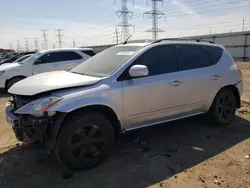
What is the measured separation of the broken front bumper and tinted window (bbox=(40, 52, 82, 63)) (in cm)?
729

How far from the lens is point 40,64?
→ 393 inches

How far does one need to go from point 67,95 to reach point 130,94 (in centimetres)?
97

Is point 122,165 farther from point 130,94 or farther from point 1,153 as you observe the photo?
point 1,153

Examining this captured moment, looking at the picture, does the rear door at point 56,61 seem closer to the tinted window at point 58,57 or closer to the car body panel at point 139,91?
the tinted window at point 58,57

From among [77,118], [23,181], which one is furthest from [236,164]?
[23,181]

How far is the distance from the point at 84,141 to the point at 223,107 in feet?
10.4

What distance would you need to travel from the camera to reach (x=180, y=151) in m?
4.07

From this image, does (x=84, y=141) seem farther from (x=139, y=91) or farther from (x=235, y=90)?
(x=235, y=90)

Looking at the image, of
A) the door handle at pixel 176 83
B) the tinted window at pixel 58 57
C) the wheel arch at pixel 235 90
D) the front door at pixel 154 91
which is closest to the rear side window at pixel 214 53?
the wheel arch at pixel 235 90

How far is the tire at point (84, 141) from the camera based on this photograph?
3234 mm

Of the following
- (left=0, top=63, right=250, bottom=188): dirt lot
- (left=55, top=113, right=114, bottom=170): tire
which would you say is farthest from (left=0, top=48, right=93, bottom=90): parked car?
(left=55, top=113, right=114, bottom=170): tire

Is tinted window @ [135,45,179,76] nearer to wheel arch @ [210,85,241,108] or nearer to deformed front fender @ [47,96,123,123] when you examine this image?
deformed front fender @ [47,96,123,123]

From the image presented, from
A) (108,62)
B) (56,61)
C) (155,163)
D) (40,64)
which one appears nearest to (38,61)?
(40,64)

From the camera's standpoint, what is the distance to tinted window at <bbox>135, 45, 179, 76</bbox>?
13.4 ft
